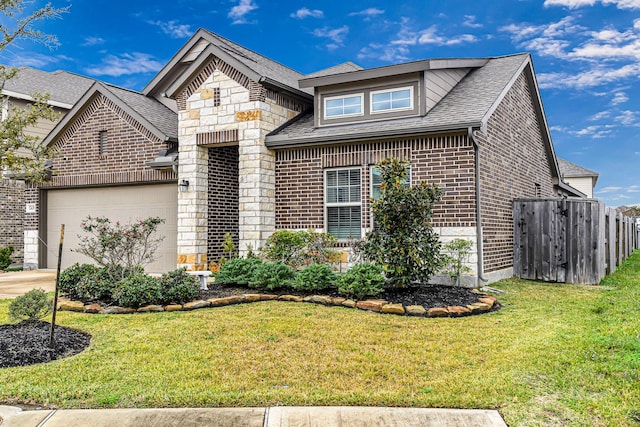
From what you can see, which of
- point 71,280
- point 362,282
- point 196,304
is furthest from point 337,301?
point 71,280

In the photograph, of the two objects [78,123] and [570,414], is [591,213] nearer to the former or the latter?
[570,414]

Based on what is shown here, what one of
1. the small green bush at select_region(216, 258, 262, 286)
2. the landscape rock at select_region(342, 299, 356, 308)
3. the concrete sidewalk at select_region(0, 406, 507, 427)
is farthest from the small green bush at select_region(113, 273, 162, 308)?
the concrete sidewalk at select_region(0, 406, 507, 427)

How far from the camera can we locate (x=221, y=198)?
13.5 meters

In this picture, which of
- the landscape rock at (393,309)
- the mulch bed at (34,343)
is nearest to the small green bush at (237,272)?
the landscape rock at (393,309)

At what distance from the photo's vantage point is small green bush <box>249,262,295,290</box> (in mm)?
9258

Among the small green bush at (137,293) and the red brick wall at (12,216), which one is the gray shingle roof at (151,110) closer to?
the red brick wall at (12,216)

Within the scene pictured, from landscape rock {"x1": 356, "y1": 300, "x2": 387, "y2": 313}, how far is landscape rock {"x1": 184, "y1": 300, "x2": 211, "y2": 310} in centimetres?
243

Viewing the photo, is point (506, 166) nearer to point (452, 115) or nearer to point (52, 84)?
point (452, 115)

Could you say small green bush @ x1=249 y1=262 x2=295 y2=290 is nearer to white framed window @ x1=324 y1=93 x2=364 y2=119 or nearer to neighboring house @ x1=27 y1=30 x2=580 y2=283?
neighboring house @ x1=27 y1=30 x2=580 y2=283

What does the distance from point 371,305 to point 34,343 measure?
14.7ft

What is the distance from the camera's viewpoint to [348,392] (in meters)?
4.26

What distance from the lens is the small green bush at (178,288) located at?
8.33 m

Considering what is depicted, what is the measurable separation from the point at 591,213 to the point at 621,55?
42.2 feet

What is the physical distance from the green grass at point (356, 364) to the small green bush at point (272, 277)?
1.61 meters
